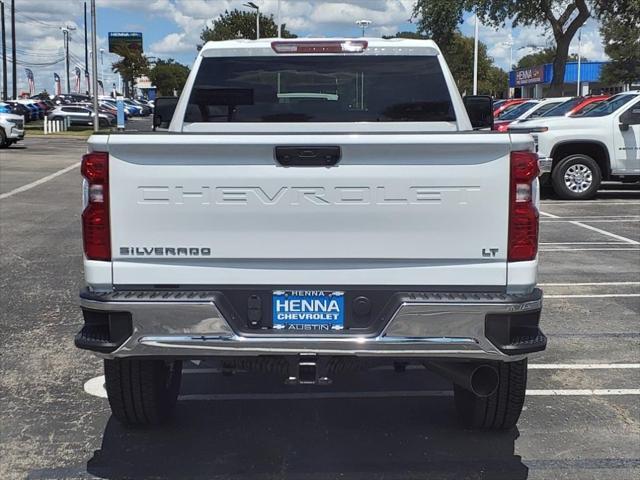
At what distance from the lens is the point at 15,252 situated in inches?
379

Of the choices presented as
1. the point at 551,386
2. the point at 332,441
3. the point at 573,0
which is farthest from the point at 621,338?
the point at 573,0

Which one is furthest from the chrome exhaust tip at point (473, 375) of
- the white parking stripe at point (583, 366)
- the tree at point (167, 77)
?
the tree at point (167, 77)

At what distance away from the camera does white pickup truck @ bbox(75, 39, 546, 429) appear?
11.1 ft

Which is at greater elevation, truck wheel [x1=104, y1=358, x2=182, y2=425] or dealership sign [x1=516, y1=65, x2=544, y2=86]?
Answer: dealership sign [x1=516, y1=65, x2=544, y2=86]

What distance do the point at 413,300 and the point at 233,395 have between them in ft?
6.58

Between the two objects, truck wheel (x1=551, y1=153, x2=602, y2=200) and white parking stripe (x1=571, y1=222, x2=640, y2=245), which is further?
truck wheel (x1=551, y1=153, x2=602, y2=200)

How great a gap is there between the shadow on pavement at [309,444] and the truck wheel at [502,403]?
8 centimetres

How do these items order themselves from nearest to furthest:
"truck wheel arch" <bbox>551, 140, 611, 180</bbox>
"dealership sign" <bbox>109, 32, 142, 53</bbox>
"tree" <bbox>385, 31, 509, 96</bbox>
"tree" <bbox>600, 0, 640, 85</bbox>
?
"truck wheel arch" <bbox>551, 140, 611, 180</bbox> → "tree" <bbox>600, 0, 640, 85</bbox> → "tree" <bbox>385, 31, 509, 96</bbox> → "dealership sign" <bbox>109, 32, 142, 53</bbox>

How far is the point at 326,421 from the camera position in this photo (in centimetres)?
458

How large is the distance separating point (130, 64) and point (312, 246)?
9436cm

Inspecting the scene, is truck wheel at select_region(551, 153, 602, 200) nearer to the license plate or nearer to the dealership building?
the license plate

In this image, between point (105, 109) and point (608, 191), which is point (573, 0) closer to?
point (608, 191)

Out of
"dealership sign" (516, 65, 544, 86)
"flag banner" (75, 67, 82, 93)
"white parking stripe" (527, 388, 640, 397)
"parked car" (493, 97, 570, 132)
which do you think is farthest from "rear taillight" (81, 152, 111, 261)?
"flag banner" (75, 67, 82, 93)

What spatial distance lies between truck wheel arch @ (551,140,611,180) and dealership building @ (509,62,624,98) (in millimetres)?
56650
